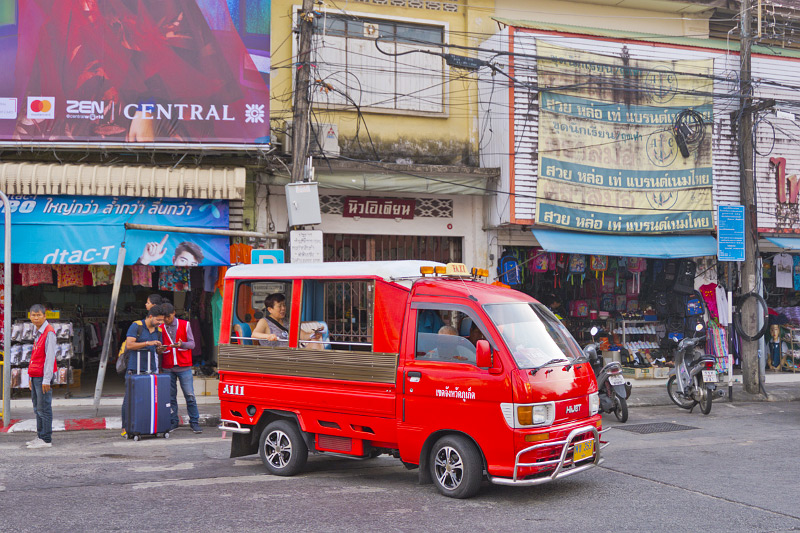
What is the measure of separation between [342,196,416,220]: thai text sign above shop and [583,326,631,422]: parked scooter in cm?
511

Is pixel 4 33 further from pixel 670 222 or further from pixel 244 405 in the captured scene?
pixel 670 222

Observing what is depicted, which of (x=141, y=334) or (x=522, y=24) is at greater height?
(x=522, y=24)

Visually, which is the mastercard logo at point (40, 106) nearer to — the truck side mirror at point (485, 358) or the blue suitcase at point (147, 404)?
the blue suitcase at point (147, 404)

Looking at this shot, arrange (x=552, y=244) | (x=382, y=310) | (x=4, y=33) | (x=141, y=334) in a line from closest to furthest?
1. (x=382, y=310)
2. (x=141, y=334)
3. (x=4, y=33)
4. (x=552, y=244)

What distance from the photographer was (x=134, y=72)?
13.7m

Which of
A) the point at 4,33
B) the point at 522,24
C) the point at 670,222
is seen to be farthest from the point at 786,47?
the point at 4,33

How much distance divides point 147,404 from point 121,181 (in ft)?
15.3

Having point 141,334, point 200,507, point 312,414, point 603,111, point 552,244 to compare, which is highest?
point 603,111

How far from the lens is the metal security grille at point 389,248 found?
15.8 metres

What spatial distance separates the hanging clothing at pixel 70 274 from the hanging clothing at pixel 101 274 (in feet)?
0.64

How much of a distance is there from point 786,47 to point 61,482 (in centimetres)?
1877

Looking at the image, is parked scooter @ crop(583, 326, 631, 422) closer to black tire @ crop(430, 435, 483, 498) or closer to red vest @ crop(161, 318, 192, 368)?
black tire @ crop(430, 435, 483, 498)

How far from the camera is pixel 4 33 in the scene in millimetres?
13547

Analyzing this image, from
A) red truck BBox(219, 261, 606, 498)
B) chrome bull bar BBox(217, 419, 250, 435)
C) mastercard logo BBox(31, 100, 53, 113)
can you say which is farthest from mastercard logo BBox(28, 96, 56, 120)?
chrome bull bar BBox(217, 419, 250, 435)
